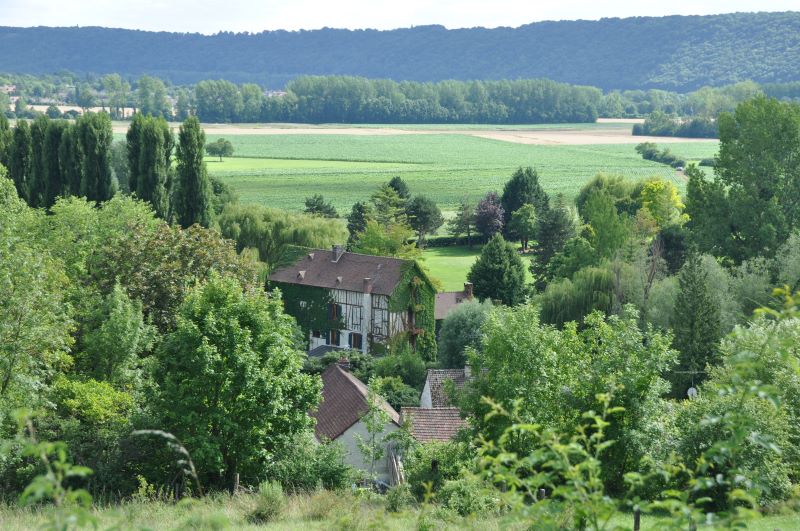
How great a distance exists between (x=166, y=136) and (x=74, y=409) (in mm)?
27933

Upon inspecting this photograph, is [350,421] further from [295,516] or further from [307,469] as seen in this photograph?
[295,516]

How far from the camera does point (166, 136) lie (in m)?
49.7

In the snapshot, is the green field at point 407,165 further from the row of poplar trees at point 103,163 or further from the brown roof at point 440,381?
the brown roof at point 440,381

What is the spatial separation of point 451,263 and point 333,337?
25.5 m

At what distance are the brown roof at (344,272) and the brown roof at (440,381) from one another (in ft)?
34.1

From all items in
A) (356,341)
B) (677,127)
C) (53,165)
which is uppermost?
(53,165)

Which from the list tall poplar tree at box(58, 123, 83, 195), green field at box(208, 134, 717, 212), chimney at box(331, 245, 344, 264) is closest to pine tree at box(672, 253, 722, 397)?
chimney at box(331, 245, 344, 264)

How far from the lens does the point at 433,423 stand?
29.6 m

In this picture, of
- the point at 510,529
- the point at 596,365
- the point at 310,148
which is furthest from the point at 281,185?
the point at 510,529

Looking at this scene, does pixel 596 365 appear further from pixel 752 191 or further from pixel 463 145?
pixel 463 145

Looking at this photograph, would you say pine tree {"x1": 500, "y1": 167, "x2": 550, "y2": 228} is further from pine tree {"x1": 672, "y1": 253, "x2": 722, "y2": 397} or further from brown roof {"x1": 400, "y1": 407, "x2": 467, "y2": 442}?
brown roof {"x1": 400, "y1": 407, "x2": 467, "y2": 442}

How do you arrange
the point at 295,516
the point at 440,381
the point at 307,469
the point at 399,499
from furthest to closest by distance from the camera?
the point at 440,381 → the point at 307,469 → the point at 399,499 → the point at 295,516

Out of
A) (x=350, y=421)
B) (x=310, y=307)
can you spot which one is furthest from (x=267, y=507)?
(x=310, y=307)

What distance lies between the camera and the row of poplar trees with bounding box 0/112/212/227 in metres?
48.4
